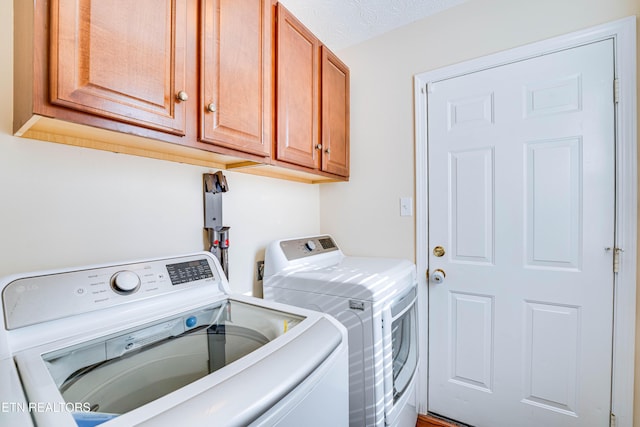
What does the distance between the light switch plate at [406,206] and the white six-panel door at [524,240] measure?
0.13 m

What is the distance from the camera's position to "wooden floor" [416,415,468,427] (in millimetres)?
1628

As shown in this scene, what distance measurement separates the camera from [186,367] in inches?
30.0

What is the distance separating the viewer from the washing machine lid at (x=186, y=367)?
0.48 m

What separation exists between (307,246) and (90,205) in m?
1.05

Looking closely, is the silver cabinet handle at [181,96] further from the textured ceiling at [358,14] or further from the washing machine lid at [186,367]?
the textured ceiling at [358,14]

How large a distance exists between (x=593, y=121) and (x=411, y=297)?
122 cm

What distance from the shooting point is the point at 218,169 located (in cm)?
141

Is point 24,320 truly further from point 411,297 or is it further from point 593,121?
point 593,121

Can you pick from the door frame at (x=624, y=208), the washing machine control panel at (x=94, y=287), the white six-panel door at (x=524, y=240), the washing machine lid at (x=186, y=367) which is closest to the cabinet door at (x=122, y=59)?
the washing machine control panel at (x=94, y=287)

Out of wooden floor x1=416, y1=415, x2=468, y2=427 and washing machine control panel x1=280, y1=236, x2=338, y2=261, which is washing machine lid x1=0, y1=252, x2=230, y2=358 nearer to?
washing machine control panel x1=280, y1=236, x2=338, y2=261

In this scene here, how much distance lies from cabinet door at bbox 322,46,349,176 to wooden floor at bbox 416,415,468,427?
160cm

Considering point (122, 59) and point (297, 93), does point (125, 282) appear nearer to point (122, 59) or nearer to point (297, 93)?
point (122, 59)

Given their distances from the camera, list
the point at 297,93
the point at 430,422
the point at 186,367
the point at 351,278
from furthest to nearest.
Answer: the point at 430,422, the point at 297,93, the point at 351,278, the point at 186,367

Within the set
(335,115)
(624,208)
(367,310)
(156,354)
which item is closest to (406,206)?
(335,115)
